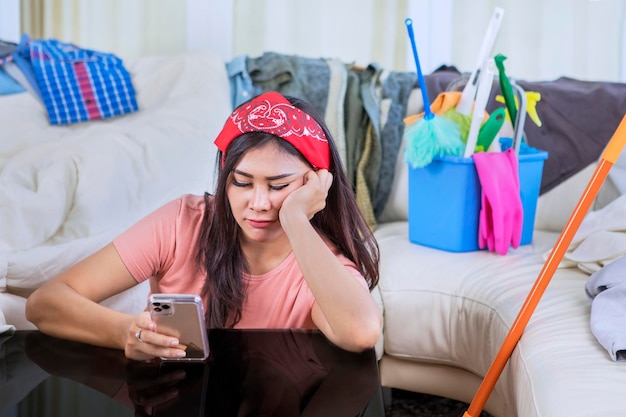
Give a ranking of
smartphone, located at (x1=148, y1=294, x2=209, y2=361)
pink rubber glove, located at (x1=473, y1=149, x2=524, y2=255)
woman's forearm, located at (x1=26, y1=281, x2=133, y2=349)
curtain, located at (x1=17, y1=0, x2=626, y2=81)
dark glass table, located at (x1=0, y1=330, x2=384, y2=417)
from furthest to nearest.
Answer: curtain, located at (x1=17, y1=0, x2=626, y2=81) < pink rubber glove, located at (x1=473, y1=149, x2=524, y2=255) < woman's forearm, located at (x1=26, y1=281, x2=133, y2=349) < smartphone, located at (x1=148, y1=294, x2=209, y2=361) < dark glass table, located at (x1=0, y1=330, x2=384, y2=417)

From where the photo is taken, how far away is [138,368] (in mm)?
1080

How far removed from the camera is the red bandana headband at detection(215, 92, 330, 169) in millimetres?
1330

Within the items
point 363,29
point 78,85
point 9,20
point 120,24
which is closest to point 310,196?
point 78,85

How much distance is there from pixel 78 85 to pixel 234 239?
124cm

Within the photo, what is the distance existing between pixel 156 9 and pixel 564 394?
8.50 feet

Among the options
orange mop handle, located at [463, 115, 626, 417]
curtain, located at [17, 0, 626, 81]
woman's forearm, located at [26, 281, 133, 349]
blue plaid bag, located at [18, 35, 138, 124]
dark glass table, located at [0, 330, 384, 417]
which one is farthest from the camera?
curtain, located at [17, 0, 626, 81]

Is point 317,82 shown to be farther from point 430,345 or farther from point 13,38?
point 13,38

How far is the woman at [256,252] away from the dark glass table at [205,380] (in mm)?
64

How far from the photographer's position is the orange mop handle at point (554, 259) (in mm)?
1306

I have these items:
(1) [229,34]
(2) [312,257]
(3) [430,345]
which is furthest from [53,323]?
(1) [229,34]

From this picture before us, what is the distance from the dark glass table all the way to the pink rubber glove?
0.93m

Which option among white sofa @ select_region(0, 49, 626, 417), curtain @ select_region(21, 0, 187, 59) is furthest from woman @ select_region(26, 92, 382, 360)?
curtain @ select_region(21, 0, 187, 59)

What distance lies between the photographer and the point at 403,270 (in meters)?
1.98

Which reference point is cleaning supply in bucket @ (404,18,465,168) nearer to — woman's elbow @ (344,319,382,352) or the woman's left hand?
the woman's left hand
